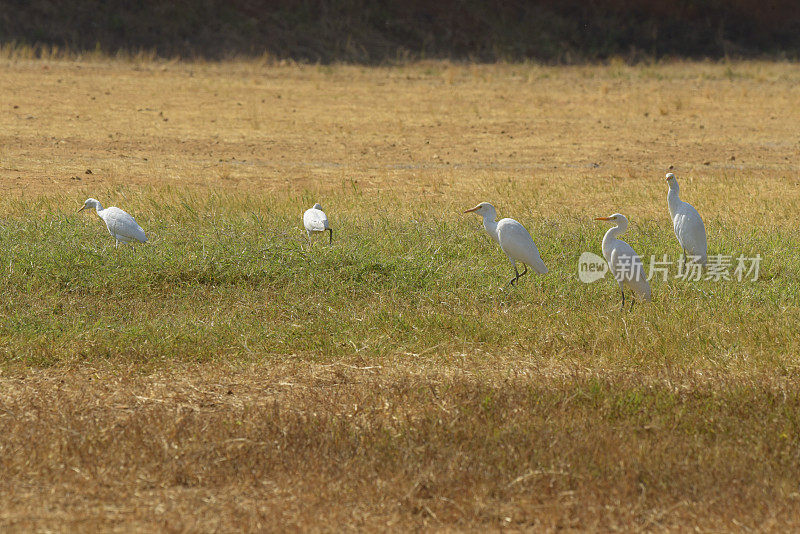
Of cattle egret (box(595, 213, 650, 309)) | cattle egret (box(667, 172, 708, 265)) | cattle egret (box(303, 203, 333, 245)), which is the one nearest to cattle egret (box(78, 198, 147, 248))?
cattle egret (box(303, 203, 333, 245))

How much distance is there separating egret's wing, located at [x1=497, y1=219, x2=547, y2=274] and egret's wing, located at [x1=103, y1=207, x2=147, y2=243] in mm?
3223

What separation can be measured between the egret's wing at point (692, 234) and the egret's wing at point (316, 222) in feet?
10.2

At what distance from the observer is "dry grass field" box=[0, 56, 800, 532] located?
174 inches

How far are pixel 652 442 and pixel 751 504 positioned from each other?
2.48ft

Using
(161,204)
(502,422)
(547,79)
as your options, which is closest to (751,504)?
(502,422)

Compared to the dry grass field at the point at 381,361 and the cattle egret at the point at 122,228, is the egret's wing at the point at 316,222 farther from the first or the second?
the cattle egret at the point at 122,228

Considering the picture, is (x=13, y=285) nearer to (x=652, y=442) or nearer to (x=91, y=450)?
(x=91, y=450)

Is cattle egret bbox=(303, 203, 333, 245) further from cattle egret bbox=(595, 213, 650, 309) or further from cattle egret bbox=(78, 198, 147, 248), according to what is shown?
cattle egret bbox=(595, 213, 650, 309)

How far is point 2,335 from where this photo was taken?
6465 millimetres

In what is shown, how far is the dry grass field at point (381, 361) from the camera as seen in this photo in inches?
174

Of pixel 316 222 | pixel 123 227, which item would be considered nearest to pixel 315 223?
pixel 316 222

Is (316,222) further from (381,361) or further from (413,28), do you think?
(413,28)

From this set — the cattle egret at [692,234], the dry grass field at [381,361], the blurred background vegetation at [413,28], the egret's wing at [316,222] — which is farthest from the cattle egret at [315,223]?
the blurred background vegetation at [413,28]

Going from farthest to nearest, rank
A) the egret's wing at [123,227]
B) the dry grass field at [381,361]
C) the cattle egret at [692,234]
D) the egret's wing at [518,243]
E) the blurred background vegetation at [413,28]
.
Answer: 1. the blurred background vegetation at [413,28]
2. the egret's wing at [123,227]
3. the cattle egret at [692,234]
4. the egret's wing at [518,243]
5. the dry grass field at [381,361]
